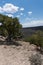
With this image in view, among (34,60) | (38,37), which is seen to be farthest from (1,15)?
(34,60)

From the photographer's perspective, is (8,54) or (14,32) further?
(14,32)

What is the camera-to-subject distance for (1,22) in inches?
1146

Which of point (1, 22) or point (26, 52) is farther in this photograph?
point (1, 22)

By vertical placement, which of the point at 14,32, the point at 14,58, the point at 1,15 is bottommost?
the point at 14,58

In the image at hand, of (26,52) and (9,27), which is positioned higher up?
(9,27)

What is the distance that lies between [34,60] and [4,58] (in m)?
6.35

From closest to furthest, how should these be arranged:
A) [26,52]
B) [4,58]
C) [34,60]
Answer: [34,60]
[4,58]
[26,52]

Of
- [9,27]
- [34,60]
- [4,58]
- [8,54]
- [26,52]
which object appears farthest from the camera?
[9,27]

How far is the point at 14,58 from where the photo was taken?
2045 cm

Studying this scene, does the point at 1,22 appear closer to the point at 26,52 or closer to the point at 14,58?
the point at 26,52

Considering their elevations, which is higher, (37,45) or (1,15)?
(1,15)

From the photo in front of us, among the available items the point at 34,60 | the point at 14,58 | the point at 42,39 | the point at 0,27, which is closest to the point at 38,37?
the point at 42,39

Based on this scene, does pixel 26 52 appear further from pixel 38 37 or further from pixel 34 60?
pixel 34 60

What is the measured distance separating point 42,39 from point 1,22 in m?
6.35
